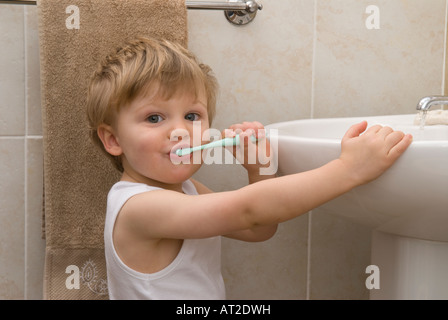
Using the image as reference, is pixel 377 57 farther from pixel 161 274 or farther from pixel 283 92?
pixel 161 274

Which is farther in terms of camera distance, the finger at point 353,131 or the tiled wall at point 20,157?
the tiled wall at point 20,157

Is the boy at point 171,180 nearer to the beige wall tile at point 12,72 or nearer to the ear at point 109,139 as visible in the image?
the ear at point 109,139

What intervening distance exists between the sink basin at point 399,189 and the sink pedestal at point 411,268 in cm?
3

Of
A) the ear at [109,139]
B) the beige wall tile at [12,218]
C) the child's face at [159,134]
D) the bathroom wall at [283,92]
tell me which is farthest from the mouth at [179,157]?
the beige wall tile at [12,218]

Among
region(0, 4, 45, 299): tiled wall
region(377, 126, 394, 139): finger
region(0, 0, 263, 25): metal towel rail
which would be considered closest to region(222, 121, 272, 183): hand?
region(377, 126, 394, 139): finger

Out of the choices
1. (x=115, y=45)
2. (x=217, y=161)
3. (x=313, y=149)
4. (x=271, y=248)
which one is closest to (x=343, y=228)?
(x=271, y=248)

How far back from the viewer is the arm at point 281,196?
0.74 metres

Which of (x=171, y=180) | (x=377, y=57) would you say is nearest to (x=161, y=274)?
(x=171, y=180)

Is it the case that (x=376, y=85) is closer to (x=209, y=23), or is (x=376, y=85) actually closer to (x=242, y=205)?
(x=209, y=23)

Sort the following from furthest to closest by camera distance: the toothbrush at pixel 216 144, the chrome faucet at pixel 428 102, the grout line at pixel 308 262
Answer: the grout line at pixel 308 262 < the chrome faucet at pixel 428 102 < the toothbrush at pixel 216 144

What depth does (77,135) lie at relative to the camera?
1083mm

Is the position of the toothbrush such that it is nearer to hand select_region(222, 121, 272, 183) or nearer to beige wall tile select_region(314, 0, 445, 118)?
hand select_region(222, 121, 272, 183)

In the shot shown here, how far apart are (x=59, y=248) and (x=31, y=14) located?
19.0 inches

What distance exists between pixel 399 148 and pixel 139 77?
1.32 ft
